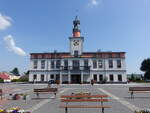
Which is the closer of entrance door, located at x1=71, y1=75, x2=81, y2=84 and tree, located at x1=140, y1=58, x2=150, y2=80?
entrance door, located at x1=71, y1=75, x2=81, y2=84

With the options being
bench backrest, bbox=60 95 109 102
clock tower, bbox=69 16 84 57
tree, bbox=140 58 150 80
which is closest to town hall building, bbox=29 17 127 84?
clock tower, bbox=69 16 84 57

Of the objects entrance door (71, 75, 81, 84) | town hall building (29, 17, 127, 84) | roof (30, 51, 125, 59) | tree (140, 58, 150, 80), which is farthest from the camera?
tree (140, 58, 150, 80)

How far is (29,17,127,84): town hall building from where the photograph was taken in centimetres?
4753

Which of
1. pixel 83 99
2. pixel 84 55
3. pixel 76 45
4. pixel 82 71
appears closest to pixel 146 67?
pixel 84 55

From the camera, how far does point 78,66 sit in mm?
48156

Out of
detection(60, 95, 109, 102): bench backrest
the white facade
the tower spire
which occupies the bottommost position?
detection(60, 95, 109, 102): bench backrest

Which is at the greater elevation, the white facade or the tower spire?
the tower spire

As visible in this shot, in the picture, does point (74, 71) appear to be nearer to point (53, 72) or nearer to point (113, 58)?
point (53, 72)

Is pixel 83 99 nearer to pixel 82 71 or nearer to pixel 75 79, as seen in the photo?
pixel 82 71

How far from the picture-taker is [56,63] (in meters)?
50.5

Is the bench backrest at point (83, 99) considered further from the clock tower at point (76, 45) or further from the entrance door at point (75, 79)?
the clock tower at point (76, 45)

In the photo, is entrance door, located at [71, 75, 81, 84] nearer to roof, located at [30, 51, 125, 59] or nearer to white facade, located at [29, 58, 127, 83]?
white facade, located at [29, 58, 127, 83]

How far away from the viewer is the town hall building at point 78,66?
156 feet

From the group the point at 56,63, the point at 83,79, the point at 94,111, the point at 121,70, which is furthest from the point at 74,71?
the point at 94,111
